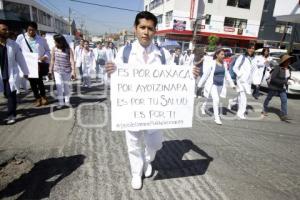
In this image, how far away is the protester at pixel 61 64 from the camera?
5996 mm

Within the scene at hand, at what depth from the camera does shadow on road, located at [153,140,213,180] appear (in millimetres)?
3545

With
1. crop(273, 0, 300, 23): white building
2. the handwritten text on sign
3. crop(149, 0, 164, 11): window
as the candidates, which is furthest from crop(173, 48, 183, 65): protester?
crop(149, 0, 164, 11): window

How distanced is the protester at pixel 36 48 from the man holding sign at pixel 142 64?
14.3ft

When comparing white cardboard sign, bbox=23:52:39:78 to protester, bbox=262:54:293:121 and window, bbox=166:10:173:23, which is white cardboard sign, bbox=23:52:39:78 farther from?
window, bbox=166:10:173:23

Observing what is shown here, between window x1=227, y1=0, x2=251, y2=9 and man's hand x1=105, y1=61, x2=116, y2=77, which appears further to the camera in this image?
window x1=227, y1=0, x2=251, y2=9

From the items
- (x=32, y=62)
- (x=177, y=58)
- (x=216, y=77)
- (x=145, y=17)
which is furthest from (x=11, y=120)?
(x=177, y=58)

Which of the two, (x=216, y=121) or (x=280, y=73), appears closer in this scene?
(x=216, y=121)

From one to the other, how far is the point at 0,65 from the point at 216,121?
196 inches

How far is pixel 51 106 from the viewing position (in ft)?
21.4

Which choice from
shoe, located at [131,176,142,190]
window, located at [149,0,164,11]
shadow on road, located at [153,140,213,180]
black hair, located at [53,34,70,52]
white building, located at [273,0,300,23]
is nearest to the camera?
shoe, located at [131,176,142,190]

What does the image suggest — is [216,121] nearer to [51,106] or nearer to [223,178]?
[223,178]

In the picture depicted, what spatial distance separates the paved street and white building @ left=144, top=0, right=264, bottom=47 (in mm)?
32296

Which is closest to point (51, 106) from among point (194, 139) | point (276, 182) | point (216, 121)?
point (194, 139)

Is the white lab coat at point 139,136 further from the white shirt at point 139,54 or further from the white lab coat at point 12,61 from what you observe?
the white lab coat at point 12,61
